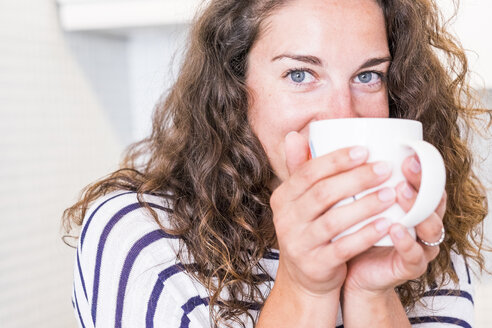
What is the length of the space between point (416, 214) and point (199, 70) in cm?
53

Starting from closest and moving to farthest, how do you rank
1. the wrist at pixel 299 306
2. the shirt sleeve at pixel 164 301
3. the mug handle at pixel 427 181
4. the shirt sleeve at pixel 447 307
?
the mug handle at pixel 427 181 → the wrist at pixel 299 306 → the shirt sleeve at pixel 164 301 → the shirt sleeve at pixel 447 307

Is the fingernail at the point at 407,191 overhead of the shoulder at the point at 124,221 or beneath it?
overhead

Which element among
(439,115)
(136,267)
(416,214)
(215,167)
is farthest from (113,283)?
(439,115)

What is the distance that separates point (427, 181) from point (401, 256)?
0.34 feet

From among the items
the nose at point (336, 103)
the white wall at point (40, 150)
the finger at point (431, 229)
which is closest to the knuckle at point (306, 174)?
the finger at point (431, 229)

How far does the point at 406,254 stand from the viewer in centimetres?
58

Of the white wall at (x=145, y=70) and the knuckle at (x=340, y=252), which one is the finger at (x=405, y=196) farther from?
the white wall at (x=145, y=70)

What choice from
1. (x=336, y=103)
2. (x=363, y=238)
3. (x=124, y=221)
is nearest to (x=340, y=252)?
(x=363, y=238)

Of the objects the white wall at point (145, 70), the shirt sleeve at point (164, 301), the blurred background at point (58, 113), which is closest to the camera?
the shirt sleeve at point (164, 301)

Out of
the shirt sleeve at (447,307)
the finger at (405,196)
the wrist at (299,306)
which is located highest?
the finger at (405,196)

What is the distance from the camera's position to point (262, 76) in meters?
0.89

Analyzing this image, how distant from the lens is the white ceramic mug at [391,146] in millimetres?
530

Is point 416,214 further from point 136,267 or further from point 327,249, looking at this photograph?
point 136,267

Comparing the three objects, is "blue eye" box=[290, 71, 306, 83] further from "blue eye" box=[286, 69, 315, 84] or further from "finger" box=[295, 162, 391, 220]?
"finger" box=[295, 162, 391, 220]
